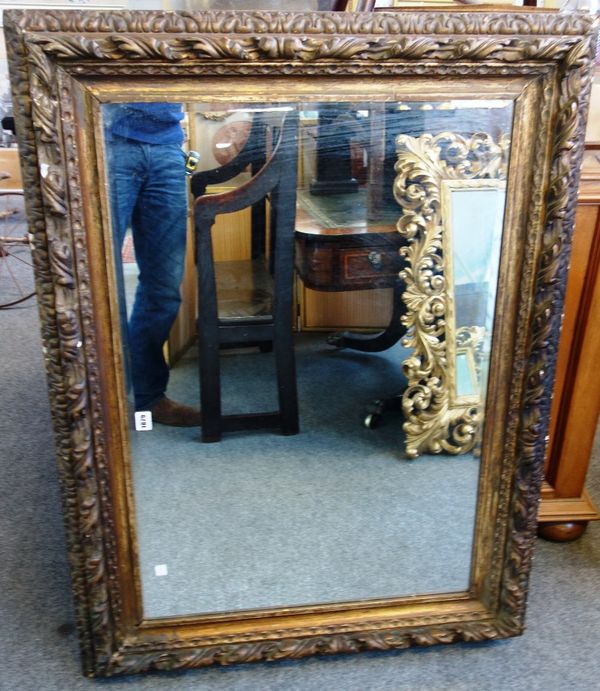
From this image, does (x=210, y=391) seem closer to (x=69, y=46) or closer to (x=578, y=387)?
(x=69, y=46)

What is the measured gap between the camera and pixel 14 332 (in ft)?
8.95

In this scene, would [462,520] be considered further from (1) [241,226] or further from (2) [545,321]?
(1) [241,226]

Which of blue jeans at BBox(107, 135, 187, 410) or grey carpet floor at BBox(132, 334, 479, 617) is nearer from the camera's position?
blue jeans at BBox(107, 135, 187, 410)

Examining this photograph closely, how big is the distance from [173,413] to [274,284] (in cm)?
25

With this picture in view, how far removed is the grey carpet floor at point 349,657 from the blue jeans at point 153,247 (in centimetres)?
48

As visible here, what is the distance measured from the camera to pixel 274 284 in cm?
110

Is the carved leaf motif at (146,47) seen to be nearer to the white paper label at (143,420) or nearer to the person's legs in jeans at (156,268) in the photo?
the person's legs in jeans at (156,268)

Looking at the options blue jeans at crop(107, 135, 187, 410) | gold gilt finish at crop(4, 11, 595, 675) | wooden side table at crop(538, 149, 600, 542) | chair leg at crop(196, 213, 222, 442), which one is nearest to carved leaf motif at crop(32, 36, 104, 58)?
gold gilt finish at crop(4, 11, 595, 675)

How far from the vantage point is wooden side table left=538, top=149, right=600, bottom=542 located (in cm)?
127

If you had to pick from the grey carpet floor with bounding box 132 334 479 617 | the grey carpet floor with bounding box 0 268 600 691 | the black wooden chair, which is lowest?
the grey carpet floor with bounding box 0 268 600 691

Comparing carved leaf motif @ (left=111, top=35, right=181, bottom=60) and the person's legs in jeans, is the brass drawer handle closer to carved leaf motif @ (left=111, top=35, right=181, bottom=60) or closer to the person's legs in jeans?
the person's legs in jeans

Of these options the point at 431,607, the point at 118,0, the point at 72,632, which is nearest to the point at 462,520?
the point at 431,607

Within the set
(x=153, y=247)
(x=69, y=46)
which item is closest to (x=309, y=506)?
(x=153, y=247)

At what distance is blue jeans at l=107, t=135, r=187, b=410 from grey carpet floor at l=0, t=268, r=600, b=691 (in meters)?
0.48
